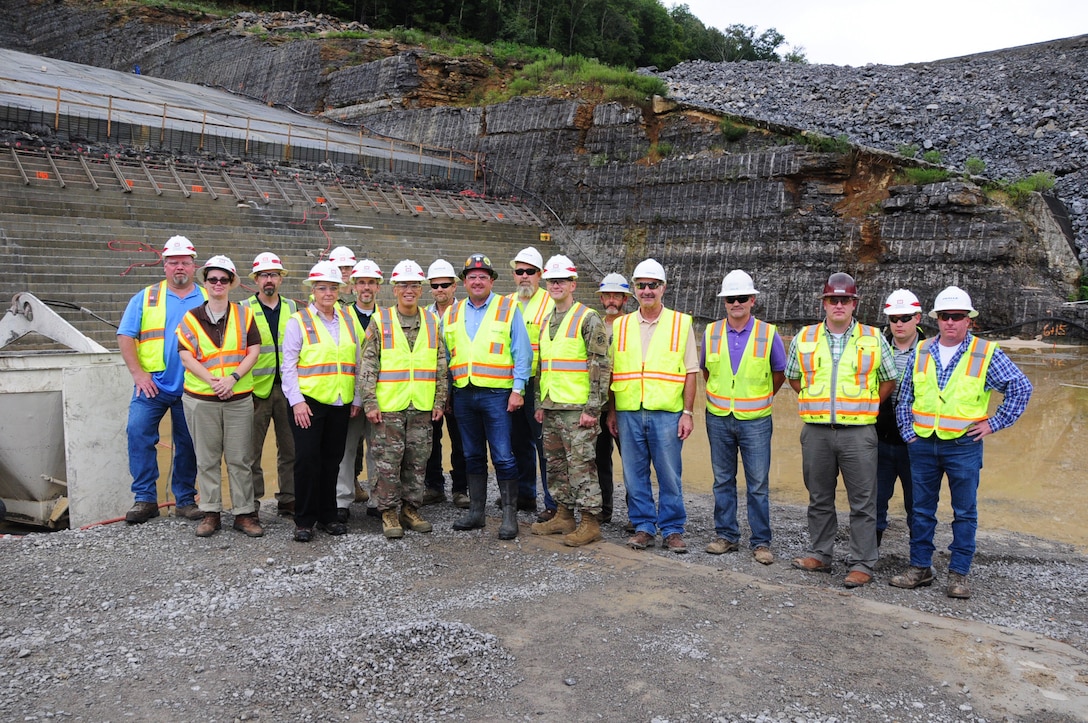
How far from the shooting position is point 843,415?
16.3 ft

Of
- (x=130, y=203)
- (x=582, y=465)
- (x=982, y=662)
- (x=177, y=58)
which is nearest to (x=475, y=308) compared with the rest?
(x=582, y=465)

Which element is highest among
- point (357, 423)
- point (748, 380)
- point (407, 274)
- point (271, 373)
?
point (407, 274)

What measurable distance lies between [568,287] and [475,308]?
2.11 ft

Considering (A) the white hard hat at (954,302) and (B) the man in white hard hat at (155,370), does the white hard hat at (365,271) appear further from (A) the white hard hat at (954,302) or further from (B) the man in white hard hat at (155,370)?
(A) the white hard hat at (954,302)

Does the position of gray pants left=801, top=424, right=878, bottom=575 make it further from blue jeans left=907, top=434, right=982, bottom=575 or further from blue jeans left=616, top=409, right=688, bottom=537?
blue jeans left=616, top=409, right=688, bottom=537

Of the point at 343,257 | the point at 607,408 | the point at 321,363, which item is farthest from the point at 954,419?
the point at 343,257

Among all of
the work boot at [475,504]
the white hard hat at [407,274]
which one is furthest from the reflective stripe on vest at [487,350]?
the work boot at [475,504]

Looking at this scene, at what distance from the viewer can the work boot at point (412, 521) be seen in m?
5.62

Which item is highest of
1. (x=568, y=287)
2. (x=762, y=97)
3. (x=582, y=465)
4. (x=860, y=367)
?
(x=762, y=97)

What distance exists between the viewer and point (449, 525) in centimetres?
586

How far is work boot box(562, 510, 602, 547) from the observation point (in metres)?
5.38

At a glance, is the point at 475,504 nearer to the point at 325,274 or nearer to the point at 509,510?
the point at 509,510

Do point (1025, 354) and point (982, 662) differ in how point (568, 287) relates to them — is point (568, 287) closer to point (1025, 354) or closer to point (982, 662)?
point (982, 662)

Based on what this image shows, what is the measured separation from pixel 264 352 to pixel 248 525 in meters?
1.18
